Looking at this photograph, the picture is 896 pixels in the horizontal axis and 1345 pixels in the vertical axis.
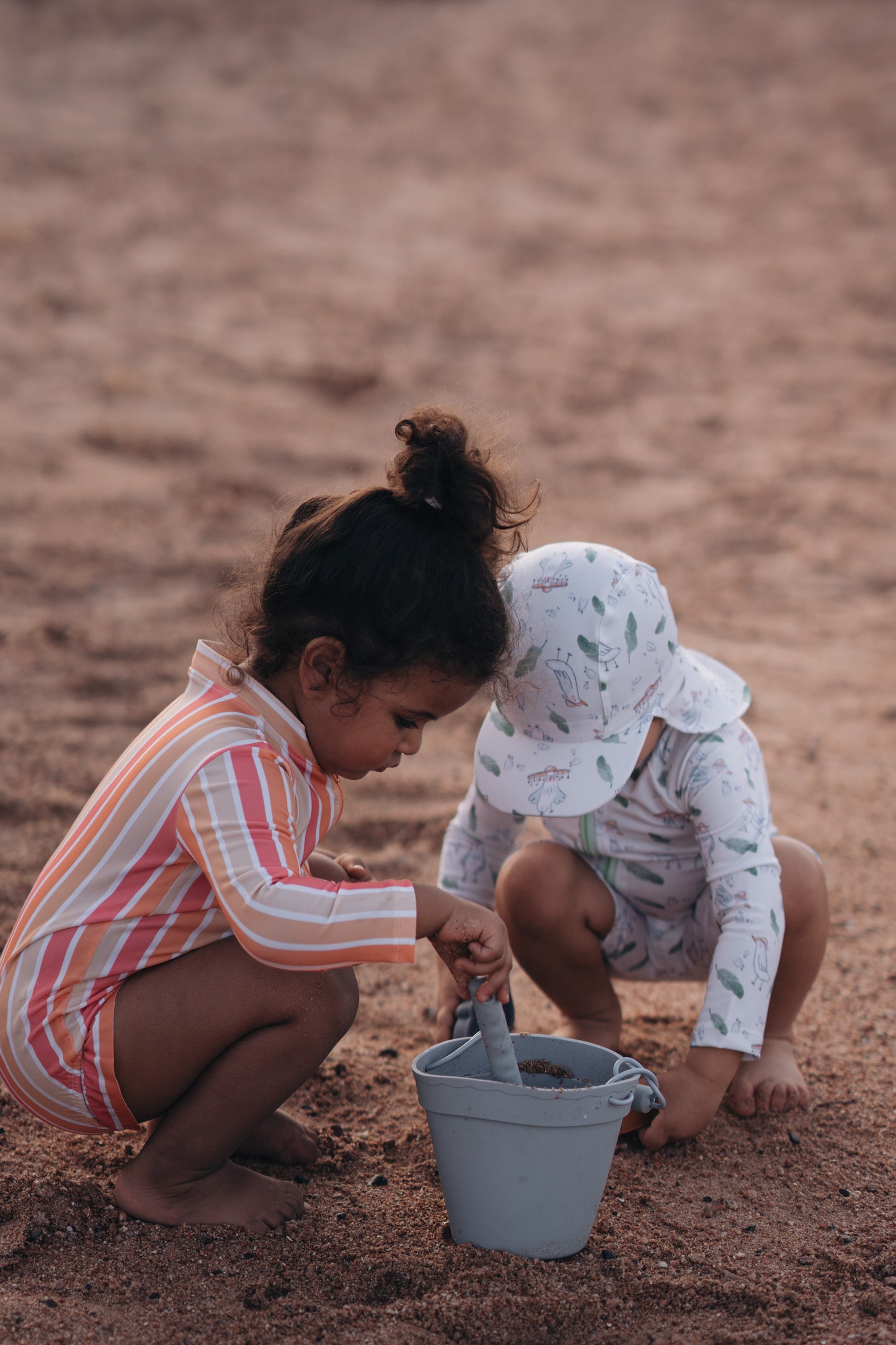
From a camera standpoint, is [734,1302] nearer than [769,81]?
Yes

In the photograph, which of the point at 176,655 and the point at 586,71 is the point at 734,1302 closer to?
the point at 176,655

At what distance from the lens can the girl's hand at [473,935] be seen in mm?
1692

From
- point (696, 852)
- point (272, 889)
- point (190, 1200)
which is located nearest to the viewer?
point (272, 889)

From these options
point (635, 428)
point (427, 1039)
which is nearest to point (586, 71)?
point (635, 428)

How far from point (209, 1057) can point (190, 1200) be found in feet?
0.76

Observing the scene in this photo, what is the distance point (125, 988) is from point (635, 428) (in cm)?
543

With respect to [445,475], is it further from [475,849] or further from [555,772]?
[475,849]

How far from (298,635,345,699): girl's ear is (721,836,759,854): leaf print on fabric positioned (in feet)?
2.43

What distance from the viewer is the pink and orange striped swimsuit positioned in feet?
5.36

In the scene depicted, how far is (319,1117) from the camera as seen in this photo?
218cm

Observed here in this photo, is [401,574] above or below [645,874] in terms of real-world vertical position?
above

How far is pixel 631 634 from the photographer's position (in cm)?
204

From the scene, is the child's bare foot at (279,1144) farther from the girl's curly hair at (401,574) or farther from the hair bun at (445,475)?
the hair bun at (445,475)

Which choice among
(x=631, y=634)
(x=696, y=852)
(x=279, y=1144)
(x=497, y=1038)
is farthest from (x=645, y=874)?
(x=279, y=1144)
